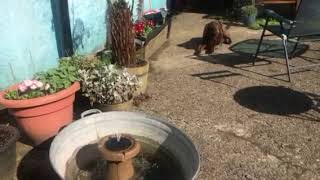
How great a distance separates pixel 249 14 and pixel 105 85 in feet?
15.9

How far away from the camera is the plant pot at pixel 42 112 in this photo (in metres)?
3.85

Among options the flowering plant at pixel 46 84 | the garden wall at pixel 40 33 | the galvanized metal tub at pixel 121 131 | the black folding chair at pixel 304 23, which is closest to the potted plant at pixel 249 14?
the black folding chair at pixel 304 23

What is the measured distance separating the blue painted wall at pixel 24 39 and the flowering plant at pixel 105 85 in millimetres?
850

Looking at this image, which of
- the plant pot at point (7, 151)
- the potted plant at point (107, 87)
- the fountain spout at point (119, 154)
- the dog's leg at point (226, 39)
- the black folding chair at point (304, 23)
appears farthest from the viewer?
the dog's leg at point (226, 39)

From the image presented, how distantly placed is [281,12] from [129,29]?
205 inches

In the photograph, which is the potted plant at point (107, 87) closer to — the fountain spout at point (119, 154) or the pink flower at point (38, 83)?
the pink flower at point (38, 83)

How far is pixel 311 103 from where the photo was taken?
498cm

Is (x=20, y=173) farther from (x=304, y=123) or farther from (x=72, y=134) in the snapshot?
(x=304, y=123)

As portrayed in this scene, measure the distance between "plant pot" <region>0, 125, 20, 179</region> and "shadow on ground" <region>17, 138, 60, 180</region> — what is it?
142mm

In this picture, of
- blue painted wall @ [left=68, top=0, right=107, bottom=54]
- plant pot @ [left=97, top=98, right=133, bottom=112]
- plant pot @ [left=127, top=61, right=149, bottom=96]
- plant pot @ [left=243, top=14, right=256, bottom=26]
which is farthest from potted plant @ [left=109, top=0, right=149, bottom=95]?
plant pot @ [left=243, top=14, right=256, bottom=26]

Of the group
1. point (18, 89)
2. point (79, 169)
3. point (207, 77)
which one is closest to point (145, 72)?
point (207, 77)

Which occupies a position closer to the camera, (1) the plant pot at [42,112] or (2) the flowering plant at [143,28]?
(1) the plant pot at [42,112]

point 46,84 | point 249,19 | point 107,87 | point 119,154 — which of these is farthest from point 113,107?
point 249,19

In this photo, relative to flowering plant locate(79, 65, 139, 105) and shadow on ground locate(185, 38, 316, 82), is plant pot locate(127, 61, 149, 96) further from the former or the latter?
shadow on ground locate(185, 38, 316, 82)
